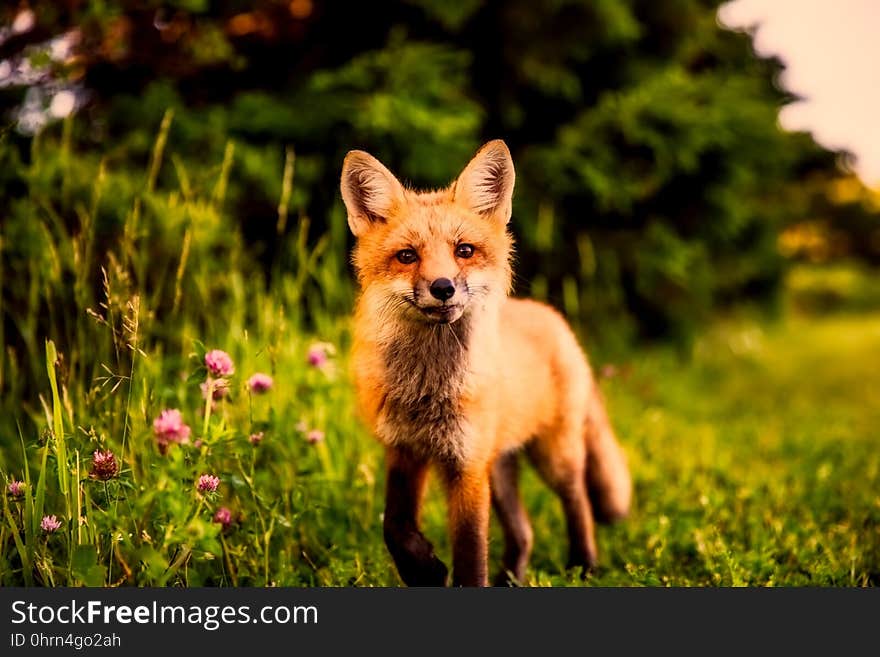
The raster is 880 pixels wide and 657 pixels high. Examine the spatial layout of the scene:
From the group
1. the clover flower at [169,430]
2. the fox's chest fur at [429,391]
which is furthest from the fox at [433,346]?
the clover flower at [169,430]

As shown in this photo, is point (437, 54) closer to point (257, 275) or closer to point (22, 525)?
point (257, 275)

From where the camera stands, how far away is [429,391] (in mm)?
2455

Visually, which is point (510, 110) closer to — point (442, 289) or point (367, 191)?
point (367, 191)

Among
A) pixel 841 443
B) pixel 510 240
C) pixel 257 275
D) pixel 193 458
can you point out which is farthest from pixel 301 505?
pixel 841 443

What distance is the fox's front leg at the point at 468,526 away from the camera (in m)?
2.46

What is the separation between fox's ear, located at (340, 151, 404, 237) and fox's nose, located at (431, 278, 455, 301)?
0.45 meters

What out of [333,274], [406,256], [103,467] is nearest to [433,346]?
[406,256]

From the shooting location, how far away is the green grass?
7.39 feet

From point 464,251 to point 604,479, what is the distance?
154cm

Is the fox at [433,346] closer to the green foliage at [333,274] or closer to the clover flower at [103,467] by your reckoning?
the green foliage at [333,274]

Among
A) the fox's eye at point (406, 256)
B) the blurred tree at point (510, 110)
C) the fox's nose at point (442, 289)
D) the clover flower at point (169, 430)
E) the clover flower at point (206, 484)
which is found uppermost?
the blurred tree at point (510, 110)

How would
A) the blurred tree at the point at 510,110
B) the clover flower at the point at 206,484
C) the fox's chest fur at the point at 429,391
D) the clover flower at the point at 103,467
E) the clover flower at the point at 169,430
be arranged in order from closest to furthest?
1. the clover flower at the point at 169,430
2. the clover flower at the point at 103,467
3. the clover flower at the point at 206,484
4. the fox's chest fur at the point at 429,391
5. the blurred tree at the point at 510,110

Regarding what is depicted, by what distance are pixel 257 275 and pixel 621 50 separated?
3.97m

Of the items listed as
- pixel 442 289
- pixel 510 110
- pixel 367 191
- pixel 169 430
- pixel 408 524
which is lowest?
pixel 408 524
